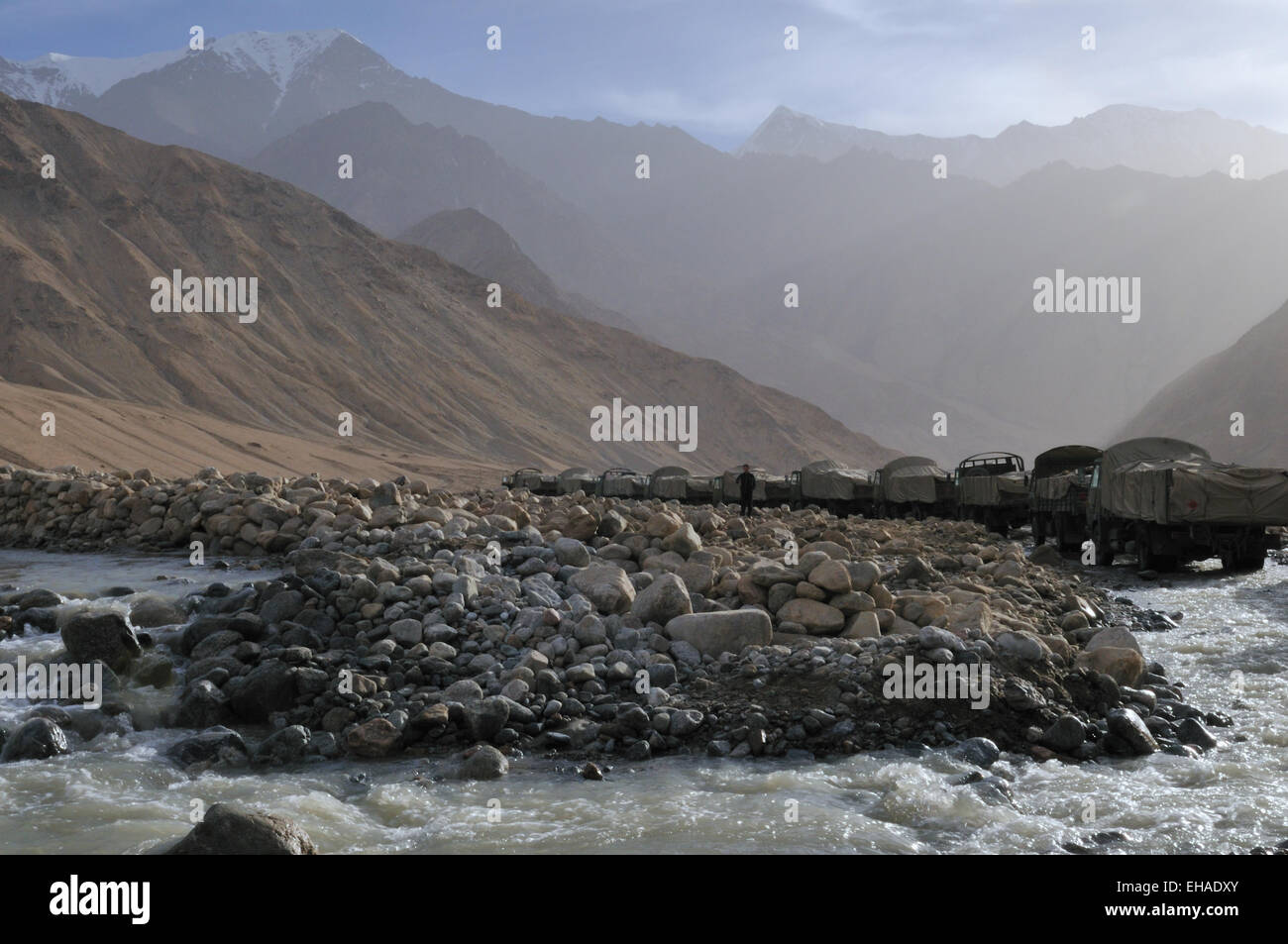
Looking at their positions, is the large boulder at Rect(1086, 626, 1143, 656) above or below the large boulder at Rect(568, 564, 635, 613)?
below

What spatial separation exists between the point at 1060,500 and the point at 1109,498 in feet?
7.86

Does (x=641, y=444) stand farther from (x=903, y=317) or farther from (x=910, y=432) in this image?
(x=903, y=317)

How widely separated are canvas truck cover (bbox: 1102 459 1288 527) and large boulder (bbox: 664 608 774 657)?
11.2 m

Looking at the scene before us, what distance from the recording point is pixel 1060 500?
21.3 meters

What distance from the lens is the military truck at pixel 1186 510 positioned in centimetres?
1661

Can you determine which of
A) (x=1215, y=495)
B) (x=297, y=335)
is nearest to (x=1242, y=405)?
(x=1215, y=495)

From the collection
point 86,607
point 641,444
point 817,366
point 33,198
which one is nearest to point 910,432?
point 817,366

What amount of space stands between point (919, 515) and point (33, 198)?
180ft

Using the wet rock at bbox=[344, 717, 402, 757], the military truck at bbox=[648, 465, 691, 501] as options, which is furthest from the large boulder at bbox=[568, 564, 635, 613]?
the military truck at bbox=[648, 465, 691, 501]

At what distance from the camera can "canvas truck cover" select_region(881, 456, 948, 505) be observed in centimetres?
2872

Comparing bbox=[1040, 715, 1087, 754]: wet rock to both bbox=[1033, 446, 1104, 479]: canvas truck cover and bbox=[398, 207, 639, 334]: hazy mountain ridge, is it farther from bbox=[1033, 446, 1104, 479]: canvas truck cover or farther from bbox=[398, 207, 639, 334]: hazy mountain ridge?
bbox=[398, 207, 639, 334]: hazy mountain ridge

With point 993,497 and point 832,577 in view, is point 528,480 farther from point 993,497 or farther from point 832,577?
point 832,577

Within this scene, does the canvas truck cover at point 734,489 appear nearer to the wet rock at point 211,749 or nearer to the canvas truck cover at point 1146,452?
the canvas truck cover at point 1146,452

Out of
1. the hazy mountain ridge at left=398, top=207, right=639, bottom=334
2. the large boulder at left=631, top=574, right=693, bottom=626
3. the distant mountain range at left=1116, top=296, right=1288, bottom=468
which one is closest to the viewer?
the large boulder at left=631, top=574, right=693, bottom=626
